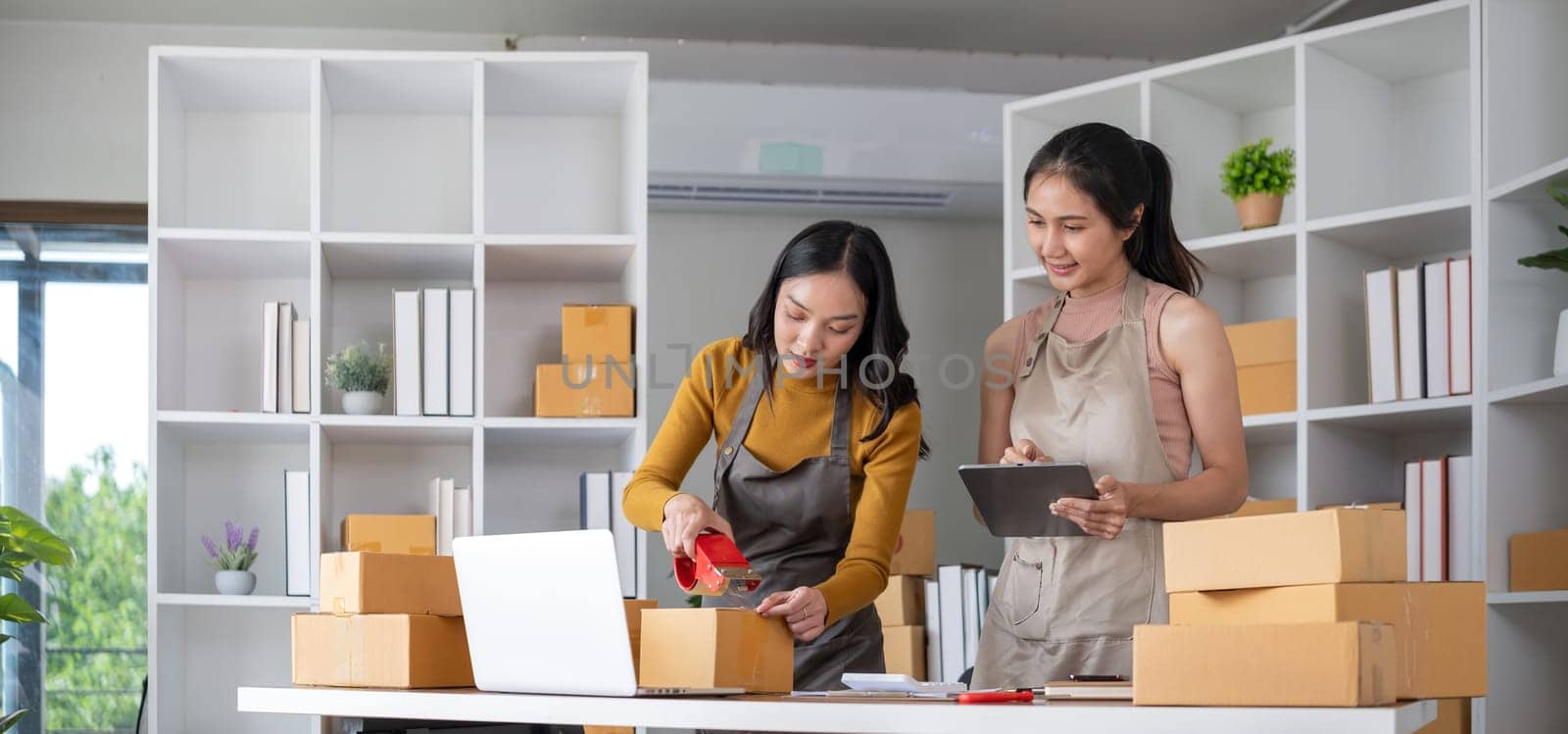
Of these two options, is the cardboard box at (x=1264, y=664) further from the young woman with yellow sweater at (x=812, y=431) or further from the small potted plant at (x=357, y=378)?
the small potted plant at (x=357, y=378)

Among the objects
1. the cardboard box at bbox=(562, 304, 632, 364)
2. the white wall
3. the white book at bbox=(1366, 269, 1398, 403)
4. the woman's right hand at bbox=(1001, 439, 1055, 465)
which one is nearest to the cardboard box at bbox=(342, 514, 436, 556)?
the cardboard box at bbox=(562, 304, 632, 364)

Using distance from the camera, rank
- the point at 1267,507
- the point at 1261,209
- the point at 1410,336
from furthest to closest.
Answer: the point at 1261,209, the point at 1267,507, the point at 1410,336

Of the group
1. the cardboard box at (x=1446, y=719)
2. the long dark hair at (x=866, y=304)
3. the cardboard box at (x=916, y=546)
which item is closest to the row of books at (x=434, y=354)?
the cardboard box at (x=916, y=546)

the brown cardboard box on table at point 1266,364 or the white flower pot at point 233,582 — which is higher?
the brown cardboard box on table at point 1266,364

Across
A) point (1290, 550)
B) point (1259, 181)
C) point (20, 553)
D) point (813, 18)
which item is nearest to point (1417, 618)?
point (1290, 550)

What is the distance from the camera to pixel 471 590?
1.52 metres

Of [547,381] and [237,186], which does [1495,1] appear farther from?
[237,186]

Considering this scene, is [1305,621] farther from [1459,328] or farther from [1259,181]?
[1259,181]

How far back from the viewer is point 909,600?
3.79 metres

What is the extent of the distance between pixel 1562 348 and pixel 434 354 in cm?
239

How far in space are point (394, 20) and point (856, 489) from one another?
2735 mm

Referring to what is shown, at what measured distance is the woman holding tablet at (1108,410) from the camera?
1833 mm

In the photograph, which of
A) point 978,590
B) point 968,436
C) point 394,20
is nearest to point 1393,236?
point 978,590

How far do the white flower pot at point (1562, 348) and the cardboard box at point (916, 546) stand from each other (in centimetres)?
150
